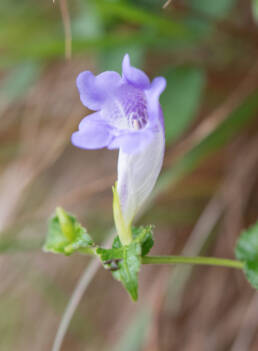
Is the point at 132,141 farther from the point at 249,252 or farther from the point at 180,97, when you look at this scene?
the point at 180,97

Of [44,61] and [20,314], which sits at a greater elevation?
[44,61]

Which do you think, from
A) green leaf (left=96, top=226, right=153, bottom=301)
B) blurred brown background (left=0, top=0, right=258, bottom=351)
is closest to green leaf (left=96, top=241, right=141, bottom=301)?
green leaf (left=96, top=226, right=153, bottom=301)

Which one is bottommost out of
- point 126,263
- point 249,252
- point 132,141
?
point 249,252

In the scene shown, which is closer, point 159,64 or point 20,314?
point 159,64

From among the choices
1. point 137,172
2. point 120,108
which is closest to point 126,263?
point 137,172

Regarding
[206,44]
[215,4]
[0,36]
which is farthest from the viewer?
[0,36]

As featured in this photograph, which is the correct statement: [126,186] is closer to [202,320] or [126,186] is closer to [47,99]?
[202,320]

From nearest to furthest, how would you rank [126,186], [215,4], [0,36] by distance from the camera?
[126,186] < [215,4] < [0,36]

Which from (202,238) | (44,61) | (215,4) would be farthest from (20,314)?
(215,4)
